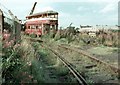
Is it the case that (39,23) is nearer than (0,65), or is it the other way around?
(0,65)

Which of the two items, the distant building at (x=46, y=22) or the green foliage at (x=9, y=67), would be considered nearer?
the green foliage at (x=9, y=67)

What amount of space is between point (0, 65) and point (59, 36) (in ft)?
97.8

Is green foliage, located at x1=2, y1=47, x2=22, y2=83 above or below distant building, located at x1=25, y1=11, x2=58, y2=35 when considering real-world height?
below

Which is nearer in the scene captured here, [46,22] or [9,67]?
[9,67]

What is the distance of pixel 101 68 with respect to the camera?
13.5 meters

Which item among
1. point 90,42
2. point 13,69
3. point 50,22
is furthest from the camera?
point 50,22

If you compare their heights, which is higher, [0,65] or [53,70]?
[0,65]

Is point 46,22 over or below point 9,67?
over

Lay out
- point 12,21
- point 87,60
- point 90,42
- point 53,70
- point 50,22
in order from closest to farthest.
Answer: point 53,70 → point 87,60 → point 12,21 → point 90,42 → point 50,22

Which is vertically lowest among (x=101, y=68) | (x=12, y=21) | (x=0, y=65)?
(x=101, y=68)

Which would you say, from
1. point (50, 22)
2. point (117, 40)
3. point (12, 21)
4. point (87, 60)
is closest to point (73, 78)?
point (87, 60)

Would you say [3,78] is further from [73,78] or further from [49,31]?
[49,31]

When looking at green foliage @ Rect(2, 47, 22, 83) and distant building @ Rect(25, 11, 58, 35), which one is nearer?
green foliage @ Rect(2, 47, 22, 83)

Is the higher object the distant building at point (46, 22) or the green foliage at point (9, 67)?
the distant building at point (46, 22)
